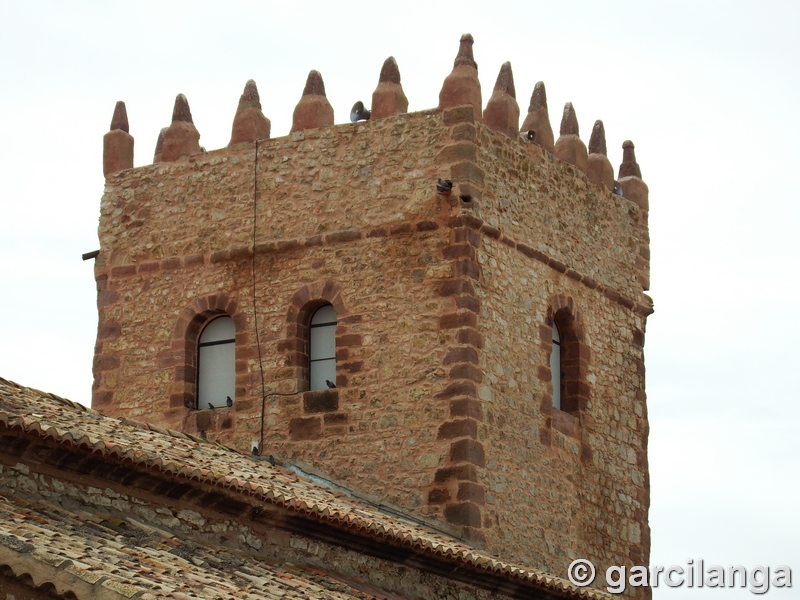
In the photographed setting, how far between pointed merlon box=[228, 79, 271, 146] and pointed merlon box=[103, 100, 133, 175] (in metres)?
1.51

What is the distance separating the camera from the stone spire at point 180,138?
68.6ft

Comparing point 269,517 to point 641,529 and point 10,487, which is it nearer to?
point 10,487

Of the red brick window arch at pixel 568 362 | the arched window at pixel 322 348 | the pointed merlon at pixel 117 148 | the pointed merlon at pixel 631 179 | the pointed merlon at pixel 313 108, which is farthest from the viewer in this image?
the pointed merlon at pixel 631 179

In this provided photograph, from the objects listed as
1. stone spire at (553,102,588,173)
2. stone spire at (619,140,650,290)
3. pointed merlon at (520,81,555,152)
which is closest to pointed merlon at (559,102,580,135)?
stone spire at (553,102,588,173)

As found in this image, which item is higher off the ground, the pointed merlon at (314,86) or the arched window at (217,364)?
the pointed merlon at (314,86)

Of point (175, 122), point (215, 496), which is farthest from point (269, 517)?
point (175, 122)

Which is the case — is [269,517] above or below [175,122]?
below

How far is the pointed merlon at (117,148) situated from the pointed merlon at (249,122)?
151cm

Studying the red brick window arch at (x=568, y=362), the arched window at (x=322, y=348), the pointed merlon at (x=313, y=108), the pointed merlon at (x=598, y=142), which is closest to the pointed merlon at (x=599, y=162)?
the pointed merlon at (x=598, y=142)

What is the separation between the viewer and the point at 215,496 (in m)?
14.9

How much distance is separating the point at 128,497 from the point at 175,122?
768 cm

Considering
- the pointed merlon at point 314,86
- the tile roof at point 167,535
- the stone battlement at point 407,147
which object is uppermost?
the pointed merlon at point 314,86

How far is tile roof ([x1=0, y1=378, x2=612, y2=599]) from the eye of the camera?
1269 cm

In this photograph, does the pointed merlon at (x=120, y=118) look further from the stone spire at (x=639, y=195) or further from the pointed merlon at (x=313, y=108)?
the stone spire at (x=639, y=195)
